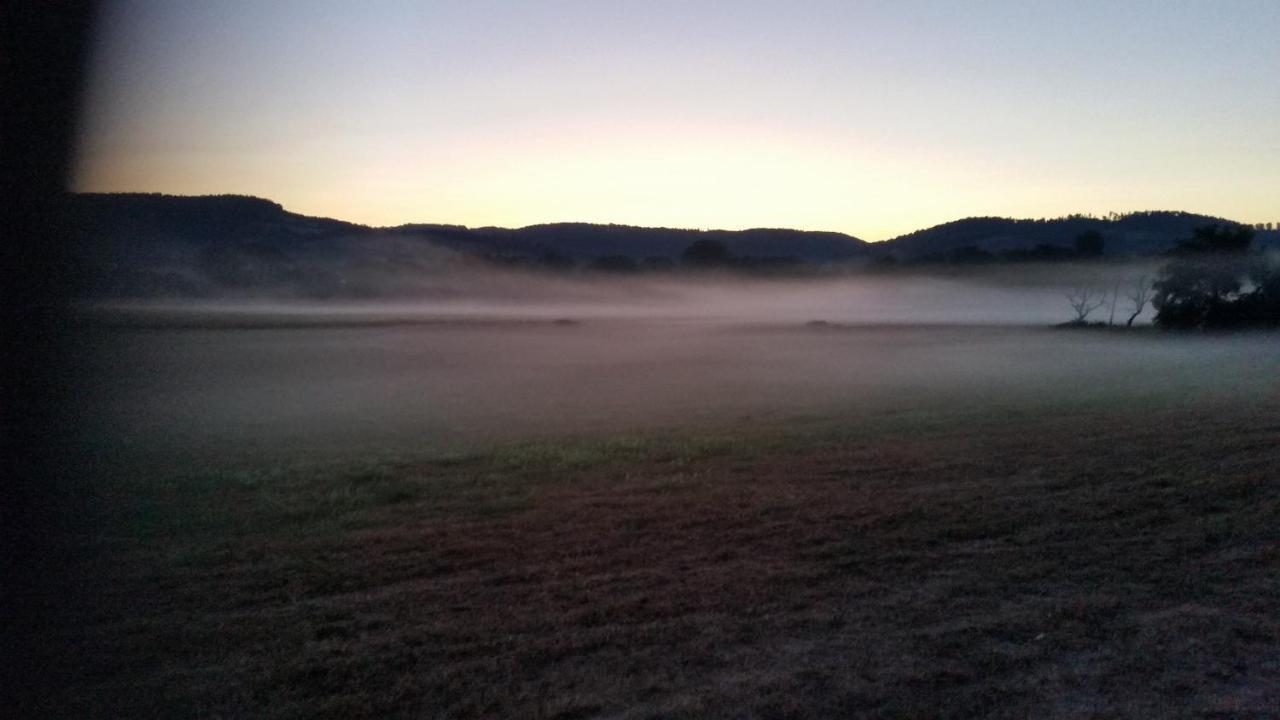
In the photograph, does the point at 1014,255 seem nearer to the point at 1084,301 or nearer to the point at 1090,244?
the point at 1090,244

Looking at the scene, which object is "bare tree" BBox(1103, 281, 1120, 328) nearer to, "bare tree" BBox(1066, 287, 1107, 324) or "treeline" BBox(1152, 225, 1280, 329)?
"bare tree" BBox(1066, 287, 1107, 324)

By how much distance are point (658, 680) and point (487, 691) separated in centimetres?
112

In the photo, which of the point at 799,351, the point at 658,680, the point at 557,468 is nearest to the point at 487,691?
the point at 658,680

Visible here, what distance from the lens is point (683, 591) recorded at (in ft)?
25.5

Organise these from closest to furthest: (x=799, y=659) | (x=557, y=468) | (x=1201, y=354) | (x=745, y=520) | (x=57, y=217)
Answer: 1. (x=799, y=659)
2. (x=745, y=520)
3. (x=557, y=468)
4. (x=57, y=217)
5. (x=1201, y=354)

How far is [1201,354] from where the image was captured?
40781 millimetres

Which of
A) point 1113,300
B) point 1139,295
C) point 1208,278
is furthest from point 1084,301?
point 1208,278

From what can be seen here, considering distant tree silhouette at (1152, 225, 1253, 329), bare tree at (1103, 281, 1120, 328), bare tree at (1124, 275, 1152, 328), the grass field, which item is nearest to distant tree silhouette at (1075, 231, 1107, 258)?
bare tree at (1103, 281, 1120, 328)

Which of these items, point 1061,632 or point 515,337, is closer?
point 1061,632

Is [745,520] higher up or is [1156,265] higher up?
[1156,265]

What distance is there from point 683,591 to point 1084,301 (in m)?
70.5

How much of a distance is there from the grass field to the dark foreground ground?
3cm

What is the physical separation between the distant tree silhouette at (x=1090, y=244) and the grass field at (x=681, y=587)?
7023 centimetres

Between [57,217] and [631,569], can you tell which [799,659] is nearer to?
[631,569]
